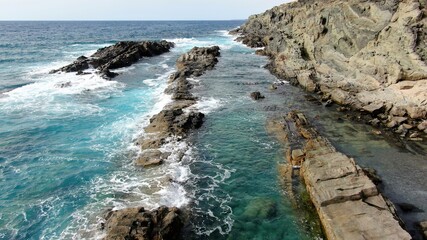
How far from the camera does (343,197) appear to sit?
1703cm

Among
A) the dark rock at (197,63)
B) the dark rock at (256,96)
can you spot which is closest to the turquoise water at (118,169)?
the dark rock at (256,96)

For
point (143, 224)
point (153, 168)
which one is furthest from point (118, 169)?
point (143, 224)

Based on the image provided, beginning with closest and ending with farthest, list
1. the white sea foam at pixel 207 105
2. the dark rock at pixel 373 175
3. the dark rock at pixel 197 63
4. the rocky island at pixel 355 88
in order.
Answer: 1. the rocky island at pixel 355 88
2. the dark rock at pixel 373 175
3. the white sea foam at pixel 207 105
4. the dark rock at pixel 197 63

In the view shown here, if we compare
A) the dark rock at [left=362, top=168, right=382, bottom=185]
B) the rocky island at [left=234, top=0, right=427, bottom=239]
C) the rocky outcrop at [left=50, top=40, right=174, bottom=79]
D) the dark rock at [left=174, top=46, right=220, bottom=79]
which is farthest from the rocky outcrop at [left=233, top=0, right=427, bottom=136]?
the rocky outcrop at [left=50, top=40, right=174, bottom=79]

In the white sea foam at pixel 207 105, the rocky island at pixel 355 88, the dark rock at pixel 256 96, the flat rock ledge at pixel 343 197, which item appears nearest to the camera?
the flat rock ledge at pixel 343 197

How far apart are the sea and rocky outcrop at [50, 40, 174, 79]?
492 inches

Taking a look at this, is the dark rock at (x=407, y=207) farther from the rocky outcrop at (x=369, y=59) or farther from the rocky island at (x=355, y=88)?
the rocky outcrop at (x=369, y=59)

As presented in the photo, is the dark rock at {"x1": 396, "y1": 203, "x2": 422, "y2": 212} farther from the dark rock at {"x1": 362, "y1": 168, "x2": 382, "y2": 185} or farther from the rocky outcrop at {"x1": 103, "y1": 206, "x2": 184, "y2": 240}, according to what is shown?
the rocky outcrop at {"x1": 103, "y1": 206, "x2": 184, "y2": 240}

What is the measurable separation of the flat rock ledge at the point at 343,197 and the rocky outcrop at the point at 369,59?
36.7 ft

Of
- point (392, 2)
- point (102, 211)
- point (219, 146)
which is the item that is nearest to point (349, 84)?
point (392, 2)

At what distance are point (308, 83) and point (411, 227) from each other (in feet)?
90.1

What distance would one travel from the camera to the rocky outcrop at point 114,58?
5506 centimetres

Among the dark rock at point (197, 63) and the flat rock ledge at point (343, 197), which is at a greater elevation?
the flat rock ledge at point (343, 197)

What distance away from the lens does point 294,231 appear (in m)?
16.6
